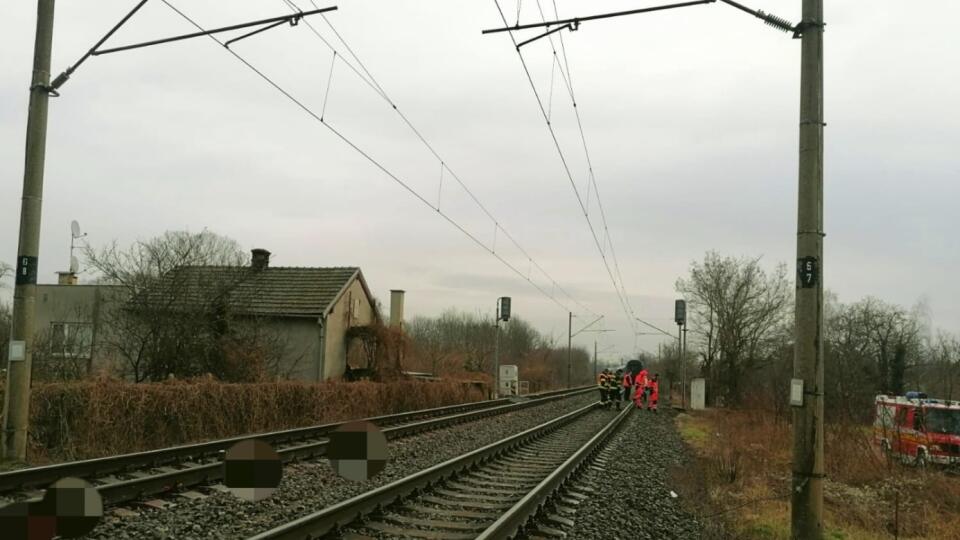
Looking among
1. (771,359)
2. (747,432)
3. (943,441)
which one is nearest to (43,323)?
(747,432)

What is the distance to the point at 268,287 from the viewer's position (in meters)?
33.7

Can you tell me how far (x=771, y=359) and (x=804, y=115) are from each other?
4877 centimetres

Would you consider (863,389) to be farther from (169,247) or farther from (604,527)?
(169,247)

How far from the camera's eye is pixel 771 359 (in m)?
53.1

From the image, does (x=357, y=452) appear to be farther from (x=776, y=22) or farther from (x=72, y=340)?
(x=72, y=340)

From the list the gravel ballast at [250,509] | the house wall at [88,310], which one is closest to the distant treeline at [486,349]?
the house wall at [88,310]

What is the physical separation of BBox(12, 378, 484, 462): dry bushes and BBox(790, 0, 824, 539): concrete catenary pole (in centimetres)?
1106

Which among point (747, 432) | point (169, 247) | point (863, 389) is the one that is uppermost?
point (169, 247)

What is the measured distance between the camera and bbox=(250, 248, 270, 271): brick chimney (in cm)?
3566

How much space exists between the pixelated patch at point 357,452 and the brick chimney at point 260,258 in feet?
112

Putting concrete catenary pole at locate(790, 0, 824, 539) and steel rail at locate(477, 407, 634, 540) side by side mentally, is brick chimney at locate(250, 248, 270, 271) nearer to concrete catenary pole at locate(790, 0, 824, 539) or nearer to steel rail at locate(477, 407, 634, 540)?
steel rail at locate(477, 407, 634, 540)

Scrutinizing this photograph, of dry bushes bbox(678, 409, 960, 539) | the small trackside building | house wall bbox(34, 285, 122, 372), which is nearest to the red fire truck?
dry bushes bbox(678, 409, 960, 539)

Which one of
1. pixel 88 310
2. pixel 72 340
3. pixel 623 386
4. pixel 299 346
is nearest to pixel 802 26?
pixel 72 340

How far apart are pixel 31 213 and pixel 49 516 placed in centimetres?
1232
